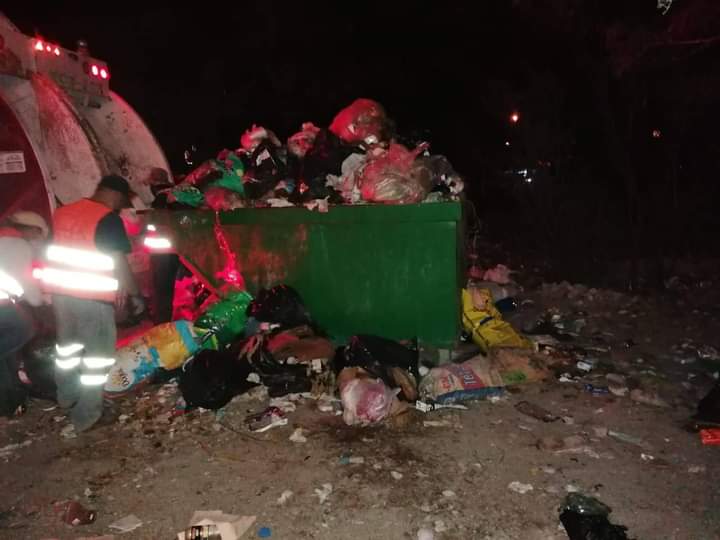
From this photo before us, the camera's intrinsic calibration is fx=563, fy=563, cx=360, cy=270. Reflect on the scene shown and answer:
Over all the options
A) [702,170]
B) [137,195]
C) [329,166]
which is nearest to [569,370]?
[329,166]

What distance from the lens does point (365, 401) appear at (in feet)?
11.3

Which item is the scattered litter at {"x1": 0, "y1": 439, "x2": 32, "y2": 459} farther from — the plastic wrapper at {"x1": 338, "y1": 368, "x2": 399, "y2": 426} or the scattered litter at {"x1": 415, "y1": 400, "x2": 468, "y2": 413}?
the scattered litter at {"x1": 415, "y1": 400, "x2": 468, "y2": 413}

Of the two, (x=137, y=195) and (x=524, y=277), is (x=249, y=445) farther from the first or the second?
(x=524, y=277)

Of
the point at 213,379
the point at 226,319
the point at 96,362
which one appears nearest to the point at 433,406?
the point at 213,379

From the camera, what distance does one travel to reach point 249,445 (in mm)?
3295

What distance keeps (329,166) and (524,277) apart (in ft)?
13.7

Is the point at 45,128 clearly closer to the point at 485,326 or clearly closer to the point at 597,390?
the point at 485,326

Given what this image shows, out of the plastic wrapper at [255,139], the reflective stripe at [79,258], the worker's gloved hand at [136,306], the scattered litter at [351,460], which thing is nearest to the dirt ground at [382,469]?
the scattered litter at [351,460]

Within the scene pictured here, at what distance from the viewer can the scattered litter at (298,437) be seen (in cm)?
332

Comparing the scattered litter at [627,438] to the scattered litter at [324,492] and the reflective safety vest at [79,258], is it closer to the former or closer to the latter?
the scattered litter at [324,492]

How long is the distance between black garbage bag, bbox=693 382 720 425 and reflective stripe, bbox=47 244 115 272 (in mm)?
3786

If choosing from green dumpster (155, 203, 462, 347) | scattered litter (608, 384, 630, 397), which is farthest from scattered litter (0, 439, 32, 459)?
scattered litter (608, 384, 630, 397)

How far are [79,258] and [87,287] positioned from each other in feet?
0.61

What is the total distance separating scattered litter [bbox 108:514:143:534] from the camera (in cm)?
259
